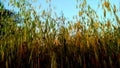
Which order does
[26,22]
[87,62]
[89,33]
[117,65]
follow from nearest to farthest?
[117,65] < [87,62] < [89,33] < [26,22]

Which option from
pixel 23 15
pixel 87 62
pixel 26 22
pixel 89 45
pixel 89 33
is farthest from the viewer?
pixel 23 15

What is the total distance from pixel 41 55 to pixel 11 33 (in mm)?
664

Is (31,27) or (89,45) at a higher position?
(31,27)

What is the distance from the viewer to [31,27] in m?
2.56

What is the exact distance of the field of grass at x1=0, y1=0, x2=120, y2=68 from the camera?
2.05 metres

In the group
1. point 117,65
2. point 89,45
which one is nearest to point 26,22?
point 89,45

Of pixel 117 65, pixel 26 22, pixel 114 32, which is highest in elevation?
pixel 26 22

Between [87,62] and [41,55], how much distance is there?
435 mm

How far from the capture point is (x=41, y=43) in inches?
96.0

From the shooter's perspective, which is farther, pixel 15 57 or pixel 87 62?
pixel 15 57

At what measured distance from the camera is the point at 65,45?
2.27 m

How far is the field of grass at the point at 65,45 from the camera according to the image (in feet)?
6.72

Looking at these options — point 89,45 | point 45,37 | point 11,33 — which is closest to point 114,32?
point 89,45

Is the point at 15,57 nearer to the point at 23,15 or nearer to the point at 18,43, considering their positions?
the point at 18,43
